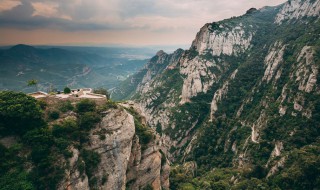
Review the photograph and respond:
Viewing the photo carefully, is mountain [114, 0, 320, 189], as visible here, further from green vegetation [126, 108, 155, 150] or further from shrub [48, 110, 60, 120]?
shrub [48, 110, 60, 120]

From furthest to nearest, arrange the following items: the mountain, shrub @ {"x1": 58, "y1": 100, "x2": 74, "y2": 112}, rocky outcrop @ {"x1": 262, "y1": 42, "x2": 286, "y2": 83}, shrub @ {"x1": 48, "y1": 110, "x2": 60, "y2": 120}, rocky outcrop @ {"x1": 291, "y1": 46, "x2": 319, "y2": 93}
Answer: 1. rocky outcrop @ {"x1": 262, "y1": 42, "x2": 286, "y2": 83}
2. rocky outcrop @ {"x1": 291, "y1": 46, "x2": 319, "y2": 93}
3. the mountain
4. shrub @ {"x1": 58, "y1": 100, "x2": 74, "y2": 112}
5. shrub @ {"x1": 48, "y1": 110, "x2": 60, "y2": 120}

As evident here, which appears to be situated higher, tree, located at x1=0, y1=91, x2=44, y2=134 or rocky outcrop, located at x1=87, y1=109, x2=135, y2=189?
tree, located at x1=0, y1=91, x2=44, y2=134

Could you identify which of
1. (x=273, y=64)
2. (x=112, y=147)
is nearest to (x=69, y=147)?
(x=112, y=147)

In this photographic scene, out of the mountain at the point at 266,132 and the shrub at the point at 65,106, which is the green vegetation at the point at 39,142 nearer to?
the shrub at the point at 65,106

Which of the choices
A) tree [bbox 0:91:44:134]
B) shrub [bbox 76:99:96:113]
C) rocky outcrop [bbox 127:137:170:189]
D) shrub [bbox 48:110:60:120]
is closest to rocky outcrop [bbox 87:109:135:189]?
shrub [bbox 76:99:96:113]

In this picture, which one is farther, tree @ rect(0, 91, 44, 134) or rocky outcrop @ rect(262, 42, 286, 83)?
rocky outcrop @ rect(262, 42, 286, 83)

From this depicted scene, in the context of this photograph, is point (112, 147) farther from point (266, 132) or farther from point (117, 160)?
point (266, 132)

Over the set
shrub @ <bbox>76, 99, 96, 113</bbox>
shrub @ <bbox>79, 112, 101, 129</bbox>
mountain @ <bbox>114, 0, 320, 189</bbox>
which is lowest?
mountain @ <bbox>114, 0, 320, 189</bbox>

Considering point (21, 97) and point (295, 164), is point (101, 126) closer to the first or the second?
point (21, 97)
